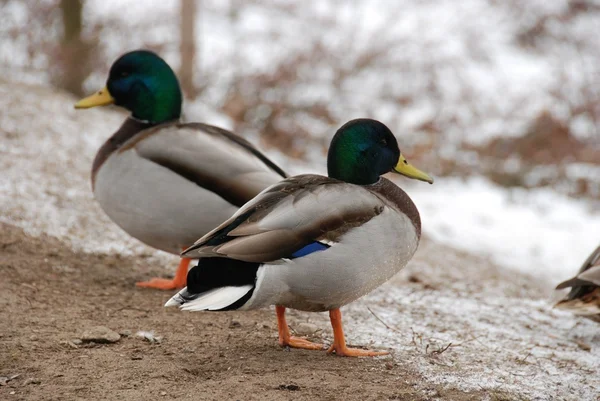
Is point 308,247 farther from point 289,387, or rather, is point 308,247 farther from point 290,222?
Result: point 289,387

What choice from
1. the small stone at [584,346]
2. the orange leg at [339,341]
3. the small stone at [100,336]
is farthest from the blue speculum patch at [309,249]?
the small stone at [584,346]

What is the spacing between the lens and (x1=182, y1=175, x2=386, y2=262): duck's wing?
115 inches

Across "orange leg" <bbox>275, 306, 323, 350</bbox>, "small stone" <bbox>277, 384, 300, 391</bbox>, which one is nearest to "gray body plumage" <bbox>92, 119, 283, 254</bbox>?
"orange leg" <bbox>275, 306, 323, 350</bbox>

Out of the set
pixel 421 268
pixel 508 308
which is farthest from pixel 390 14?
pixel 508 308

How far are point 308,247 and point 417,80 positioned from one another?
7444mm

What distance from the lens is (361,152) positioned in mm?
3318

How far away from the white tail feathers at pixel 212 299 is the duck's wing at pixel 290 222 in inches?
5.0

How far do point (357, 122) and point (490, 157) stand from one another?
6172mm

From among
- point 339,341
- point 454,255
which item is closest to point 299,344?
point 339,341

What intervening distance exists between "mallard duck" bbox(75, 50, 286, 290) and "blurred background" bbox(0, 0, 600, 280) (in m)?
2.90

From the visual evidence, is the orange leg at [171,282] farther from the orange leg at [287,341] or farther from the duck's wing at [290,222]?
the duck's wing at [290,222]

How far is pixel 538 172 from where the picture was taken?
342 inches

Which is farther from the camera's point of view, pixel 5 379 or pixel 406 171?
pixel 406 171

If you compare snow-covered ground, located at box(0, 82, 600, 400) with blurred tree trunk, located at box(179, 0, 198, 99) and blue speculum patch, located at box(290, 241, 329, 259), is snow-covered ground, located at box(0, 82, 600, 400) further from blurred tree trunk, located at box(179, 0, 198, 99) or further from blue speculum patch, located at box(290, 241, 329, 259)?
blurred tree trunk, located at box(179, 0, 198, 99)
